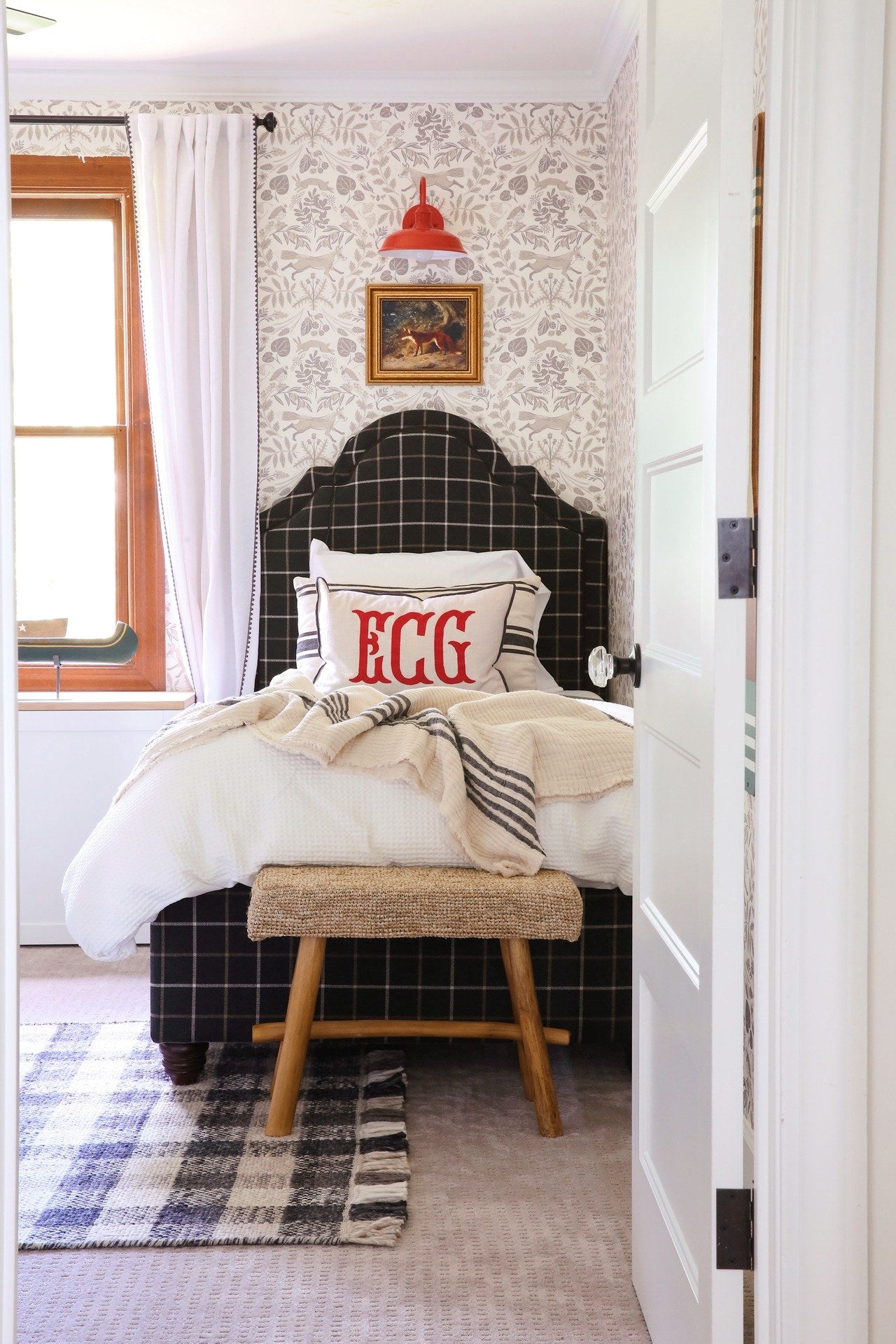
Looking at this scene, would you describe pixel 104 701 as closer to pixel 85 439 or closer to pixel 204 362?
pixel 85 439

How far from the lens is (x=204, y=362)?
3.93 meters

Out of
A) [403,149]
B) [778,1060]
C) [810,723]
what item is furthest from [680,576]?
[403,149]

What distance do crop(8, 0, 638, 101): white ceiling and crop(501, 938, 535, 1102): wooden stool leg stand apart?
2688 mm

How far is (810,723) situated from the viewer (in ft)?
4.08

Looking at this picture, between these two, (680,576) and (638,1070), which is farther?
(638,1070)

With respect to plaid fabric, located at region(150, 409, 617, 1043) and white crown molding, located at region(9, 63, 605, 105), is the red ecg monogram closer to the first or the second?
plaid fabric, located at region(150, 409, 617, 1043)

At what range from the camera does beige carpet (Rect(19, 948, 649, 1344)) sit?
5.58 ft

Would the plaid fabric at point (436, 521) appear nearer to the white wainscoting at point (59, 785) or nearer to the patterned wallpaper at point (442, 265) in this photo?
the patterned wallpaper at point (442, 265)

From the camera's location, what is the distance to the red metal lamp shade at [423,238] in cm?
373

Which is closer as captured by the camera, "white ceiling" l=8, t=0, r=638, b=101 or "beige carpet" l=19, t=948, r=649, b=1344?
"beige carpet" l=19, t=948, r=649, b=1344

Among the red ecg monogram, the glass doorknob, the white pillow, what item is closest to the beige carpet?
the glass doorknob

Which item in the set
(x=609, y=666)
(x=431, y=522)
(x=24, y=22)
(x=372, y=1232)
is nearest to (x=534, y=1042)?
(x=372, y=1232)

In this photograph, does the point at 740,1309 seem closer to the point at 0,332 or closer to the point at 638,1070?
the point at 638,1070

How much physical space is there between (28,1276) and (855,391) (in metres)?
1.75
